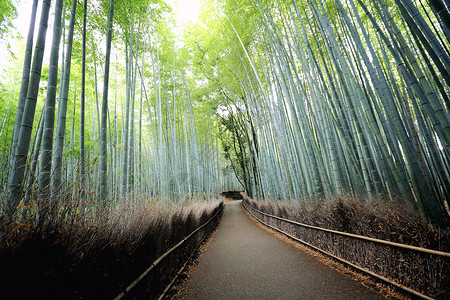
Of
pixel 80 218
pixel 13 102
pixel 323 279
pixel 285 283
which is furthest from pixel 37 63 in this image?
pixel 13 102

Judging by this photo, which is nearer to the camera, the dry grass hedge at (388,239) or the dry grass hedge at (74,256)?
the dry grass hedge at (74,256)

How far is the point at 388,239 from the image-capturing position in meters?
1.81

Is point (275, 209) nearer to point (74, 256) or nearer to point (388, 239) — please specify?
point (388, 239)

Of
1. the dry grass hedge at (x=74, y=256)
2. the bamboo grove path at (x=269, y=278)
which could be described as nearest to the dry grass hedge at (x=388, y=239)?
the bamboo grove path at (x=269, y=278)

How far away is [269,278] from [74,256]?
218 cm

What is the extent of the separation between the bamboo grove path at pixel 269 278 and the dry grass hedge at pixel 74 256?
0.72 metres

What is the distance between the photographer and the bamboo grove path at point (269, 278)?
187cm

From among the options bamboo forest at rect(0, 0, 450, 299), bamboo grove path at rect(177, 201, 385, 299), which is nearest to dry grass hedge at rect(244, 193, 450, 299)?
bamboo forest at rect(0, 0, 450, 299)

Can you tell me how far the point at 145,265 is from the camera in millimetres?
1757

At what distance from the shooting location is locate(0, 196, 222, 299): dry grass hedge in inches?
29.1

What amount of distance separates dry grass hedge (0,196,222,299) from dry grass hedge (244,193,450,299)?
2256mm

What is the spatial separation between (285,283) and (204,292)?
3.14ft

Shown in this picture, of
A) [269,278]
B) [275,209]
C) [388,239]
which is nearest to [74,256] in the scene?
[269,278]

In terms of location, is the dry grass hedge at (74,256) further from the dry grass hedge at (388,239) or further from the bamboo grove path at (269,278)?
the dry grass hedge at (388,239)
